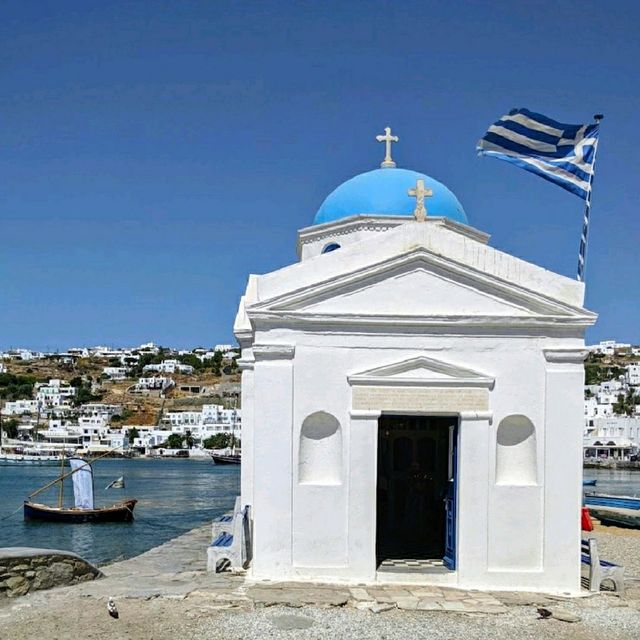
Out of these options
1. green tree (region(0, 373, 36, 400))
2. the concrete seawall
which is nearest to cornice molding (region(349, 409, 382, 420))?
the concrete seawall

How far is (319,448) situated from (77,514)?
28.1 m

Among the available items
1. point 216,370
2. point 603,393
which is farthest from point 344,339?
point 216,370

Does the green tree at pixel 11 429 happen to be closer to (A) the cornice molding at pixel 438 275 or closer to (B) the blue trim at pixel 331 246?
(B) the blue trim at pixel 331 246

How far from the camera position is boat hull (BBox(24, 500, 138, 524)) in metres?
37.2

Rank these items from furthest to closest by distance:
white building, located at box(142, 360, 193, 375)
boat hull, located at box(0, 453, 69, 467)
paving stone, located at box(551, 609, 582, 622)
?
white building, located at box(142, 360, 193, 375)
boat hull, located at box(0, 453, 69, 467)
paving stone, located at box(551, 609, 582, 622)

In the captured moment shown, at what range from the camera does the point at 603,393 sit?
141 meters

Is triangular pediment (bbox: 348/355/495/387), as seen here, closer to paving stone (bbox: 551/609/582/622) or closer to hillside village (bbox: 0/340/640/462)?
paving stone (bbox: 551/609/582/622)

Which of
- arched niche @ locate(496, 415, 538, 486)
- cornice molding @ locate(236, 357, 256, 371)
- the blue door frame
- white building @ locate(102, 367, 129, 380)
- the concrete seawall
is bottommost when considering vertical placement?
the concrete seawall

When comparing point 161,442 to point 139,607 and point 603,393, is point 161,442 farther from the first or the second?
point 139,607

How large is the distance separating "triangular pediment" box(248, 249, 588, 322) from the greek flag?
300 cm

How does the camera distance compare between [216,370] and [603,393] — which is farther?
[216,370]

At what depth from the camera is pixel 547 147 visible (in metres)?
14.2

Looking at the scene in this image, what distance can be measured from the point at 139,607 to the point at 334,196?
905 cm

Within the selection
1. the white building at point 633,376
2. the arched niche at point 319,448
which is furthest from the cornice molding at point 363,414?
the white building at point 633,376
